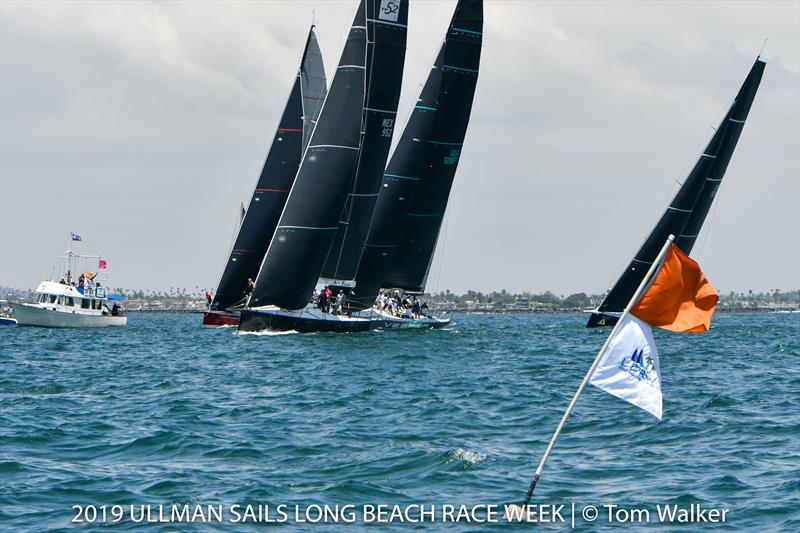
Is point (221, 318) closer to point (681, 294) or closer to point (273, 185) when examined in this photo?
point (273, 185)

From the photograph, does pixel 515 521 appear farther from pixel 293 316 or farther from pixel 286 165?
pixel 286 165

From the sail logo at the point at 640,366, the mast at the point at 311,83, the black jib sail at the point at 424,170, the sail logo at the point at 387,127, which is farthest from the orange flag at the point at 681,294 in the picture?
the mast at the point at 311,83

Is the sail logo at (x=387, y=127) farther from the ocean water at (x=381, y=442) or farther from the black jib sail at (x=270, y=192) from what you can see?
the ocean water at (x=381, y=442)

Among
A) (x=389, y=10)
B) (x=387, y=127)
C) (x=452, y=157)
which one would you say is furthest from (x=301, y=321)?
(x=452, y=157)

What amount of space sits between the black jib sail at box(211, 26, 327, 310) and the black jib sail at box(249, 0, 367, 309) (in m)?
9.54

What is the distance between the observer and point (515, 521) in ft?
46.5

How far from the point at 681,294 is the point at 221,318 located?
174 feet

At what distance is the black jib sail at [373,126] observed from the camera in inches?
2032

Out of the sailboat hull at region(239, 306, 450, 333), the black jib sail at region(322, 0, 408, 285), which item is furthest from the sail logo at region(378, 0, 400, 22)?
the sailboat hull at region(239, 306, 450, 333)

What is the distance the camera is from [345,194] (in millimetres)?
50469

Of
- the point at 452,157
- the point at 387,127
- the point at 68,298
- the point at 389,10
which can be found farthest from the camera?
the point at 68,298

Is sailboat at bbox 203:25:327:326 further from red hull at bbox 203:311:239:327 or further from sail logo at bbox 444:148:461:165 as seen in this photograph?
sail logo at bbox 444:148:461:165

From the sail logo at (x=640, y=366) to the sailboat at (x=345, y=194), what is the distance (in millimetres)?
36807

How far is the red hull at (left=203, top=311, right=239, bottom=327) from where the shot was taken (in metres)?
63.6
